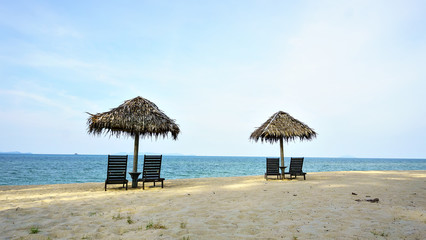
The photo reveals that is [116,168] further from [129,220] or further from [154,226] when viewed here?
[154,226]

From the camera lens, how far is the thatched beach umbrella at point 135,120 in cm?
897

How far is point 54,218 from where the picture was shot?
13.8 ft

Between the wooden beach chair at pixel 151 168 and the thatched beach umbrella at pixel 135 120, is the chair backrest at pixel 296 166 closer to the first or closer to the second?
the thatched beach umbrella at pixel 135 120

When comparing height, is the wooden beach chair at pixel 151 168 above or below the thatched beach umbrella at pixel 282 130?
below

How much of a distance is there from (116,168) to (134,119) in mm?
1888

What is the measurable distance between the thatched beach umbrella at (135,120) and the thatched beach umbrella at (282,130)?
14.8 ft

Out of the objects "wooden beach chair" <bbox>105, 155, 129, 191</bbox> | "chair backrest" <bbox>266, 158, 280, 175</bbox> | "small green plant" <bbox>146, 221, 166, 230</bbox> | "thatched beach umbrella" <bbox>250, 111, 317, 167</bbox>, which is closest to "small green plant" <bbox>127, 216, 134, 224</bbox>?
"small green plant" <bbox>146, 221, 166, 230</bbox>

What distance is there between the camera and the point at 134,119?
909 centimetres

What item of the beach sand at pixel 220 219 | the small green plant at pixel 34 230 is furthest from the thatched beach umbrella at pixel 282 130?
the small green plant at pixel 34 230

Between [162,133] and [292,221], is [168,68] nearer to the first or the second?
[162,133]

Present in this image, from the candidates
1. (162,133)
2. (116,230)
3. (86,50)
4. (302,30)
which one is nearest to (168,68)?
(86,50)

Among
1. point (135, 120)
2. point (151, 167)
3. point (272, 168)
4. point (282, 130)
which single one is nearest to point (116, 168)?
point (151, 167)

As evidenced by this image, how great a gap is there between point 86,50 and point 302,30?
16689 mm

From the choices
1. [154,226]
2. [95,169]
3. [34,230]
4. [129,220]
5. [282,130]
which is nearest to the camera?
[34,230]
